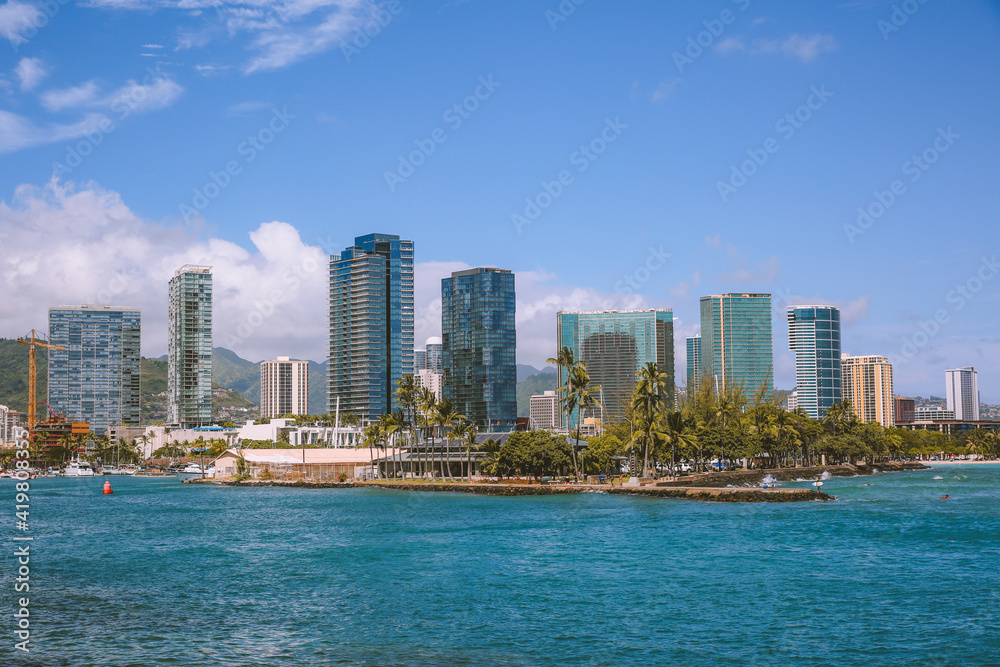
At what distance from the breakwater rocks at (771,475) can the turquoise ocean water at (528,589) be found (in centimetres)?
2721

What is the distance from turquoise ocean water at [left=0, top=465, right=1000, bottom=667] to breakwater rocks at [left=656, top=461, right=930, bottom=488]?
89.3ft

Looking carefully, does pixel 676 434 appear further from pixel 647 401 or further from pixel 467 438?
pixel 467 438

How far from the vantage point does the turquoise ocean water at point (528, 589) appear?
28.0 metres

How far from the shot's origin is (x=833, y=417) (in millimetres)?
163750

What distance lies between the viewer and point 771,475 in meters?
118

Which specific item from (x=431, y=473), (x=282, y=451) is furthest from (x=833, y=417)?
(x=282, y=451)

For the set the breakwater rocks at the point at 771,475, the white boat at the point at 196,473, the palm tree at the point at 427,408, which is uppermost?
the palm tree at the point at 427,408

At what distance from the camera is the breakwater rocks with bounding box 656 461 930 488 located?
323ft

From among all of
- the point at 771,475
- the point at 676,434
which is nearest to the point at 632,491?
the point at 676,434

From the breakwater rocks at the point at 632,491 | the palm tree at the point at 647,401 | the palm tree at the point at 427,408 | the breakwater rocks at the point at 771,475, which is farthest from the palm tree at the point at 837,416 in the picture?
the palm tree at the point at 427,408

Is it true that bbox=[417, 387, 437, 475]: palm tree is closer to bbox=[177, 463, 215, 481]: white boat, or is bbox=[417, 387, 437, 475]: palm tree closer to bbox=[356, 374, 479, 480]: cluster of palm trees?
bbox=[356, 374, 479, 480]: cluster of palm trees

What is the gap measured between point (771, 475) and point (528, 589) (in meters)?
88.4

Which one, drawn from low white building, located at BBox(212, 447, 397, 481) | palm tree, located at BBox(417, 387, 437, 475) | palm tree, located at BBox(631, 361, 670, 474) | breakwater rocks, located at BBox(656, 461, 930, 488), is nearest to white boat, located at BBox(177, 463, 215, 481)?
low white building, located at BBox(212, 447, 397, 481)

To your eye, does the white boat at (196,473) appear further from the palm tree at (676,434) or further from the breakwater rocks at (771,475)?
the breakwater rocks at (771,475)
